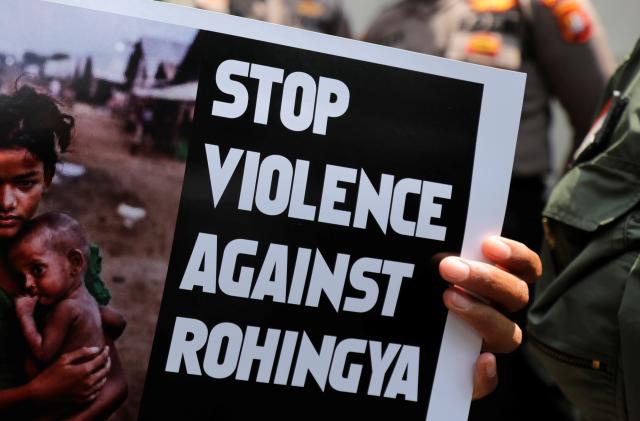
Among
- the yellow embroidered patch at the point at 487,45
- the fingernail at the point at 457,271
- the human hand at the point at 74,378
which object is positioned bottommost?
the human hand at the point at 74,378

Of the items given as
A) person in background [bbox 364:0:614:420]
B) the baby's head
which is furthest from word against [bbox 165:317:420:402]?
person in background [bbox 364:0:614:420]

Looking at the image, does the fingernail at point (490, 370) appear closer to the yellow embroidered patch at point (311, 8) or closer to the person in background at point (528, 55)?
the person in background at point (528, 55)

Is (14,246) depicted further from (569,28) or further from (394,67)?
(569,28)

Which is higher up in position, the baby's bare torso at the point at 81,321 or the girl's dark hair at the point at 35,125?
the girl's dark hair at the point at 35,125

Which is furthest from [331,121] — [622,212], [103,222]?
[622,212]

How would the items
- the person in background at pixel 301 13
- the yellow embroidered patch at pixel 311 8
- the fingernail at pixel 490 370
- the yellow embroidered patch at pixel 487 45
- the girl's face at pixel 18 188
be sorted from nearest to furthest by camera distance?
the girl's face at pixel 18 188 < the fingernail at pixel 490 370 < the yellow embroidered patch at pixel 487 45 < the person in background at pixel 301 13 < the yellow embroidered patch at pixel 311 8

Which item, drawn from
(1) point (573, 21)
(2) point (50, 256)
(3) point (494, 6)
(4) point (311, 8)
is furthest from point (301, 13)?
(2) point (50, 256)

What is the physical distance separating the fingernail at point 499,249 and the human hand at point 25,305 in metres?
0.43

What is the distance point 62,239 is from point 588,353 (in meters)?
0.56

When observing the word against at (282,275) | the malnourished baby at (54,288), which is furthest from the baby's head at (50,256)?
the word against at (282,275)

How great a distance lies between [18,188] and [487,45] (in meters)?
1.26

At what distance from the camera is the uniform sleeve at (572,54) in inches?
72.9

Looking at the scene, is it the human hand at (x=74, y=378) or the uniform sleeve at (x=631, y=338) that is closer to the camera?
the human hand at (x=74, y=378)

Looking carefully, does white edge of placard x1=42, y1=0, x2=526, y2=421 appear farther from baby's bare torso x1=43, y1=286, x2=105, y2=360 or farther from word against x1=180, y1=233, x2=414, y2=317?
baby's bare torso x1=43, y1=286, x2=105, y2=360
